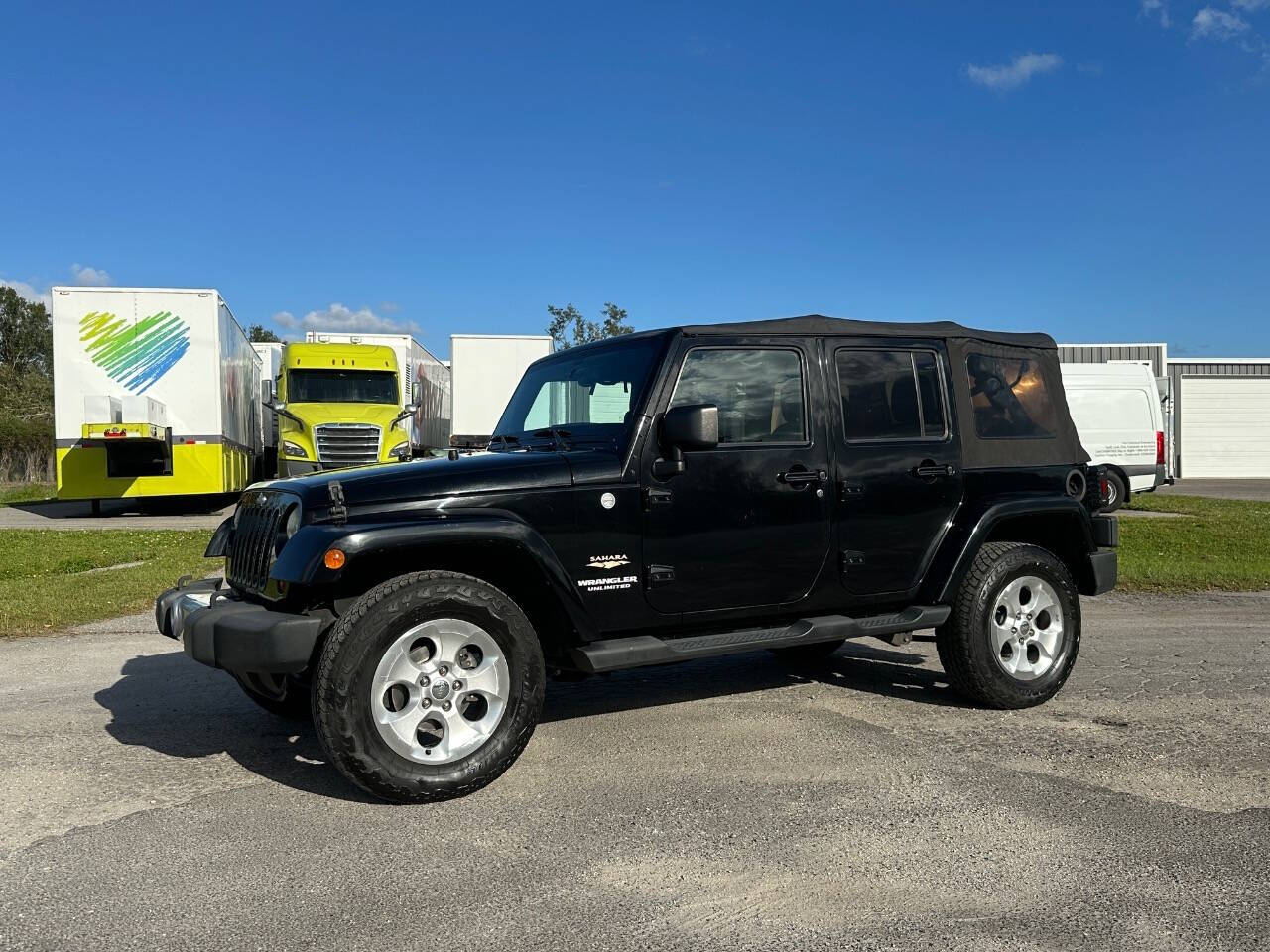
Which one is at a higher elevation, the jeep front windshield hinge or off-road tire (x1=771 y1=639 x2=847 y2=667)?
the jeep front windshield hinge

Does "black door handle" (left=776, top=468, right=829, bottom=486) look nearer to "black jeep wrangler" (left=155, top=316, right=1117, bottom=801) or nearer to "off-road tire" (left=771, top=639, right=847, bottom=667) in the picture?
"black jeep wrangler" (left=155, top=316, right=1117, bottom=801)

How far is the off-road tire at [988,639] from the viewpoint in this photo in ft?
17.5

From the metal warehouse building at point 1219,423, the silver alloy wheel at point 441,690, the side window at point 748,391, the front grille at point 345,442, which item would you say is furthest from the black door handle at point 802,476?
the metal warehouse building at point 1219,423

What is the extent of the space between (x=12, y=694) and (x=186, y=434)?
14.5 metres

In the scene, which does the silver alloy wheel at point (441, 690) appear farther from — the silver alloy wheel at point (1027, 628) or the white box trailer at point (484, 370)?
the white box trailer at point (484, 370)

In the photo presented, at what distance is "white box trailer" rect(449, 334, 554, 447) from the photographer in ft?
74.3

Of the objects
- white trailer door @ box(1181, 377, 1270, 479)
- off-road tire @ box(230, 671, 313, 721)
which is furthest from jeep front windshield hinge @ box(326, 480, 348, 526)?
white trailer door @ box(1181, 377, 1270, 479)

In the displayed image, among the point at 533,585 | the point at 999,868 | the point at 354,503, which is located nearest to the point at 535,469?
the point at 533,585

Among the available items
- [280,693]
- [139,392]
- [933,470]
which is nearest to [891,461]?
[933,470]

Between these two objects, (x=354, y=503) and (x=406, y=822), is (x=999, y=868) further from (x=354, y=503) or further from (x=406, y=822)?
(x=354, y=503)

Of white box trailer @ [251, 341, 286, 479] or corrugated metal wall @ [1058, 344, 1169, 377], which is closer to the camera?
white box trailer @ [251, 341, 286, 479]

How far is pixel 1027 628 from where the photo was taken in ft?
18.2

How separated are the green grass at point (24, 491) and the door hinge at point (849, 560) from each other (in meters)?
24.7

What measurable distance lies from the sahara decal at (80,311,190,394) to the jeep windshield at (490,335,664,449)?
1554 centimetres
